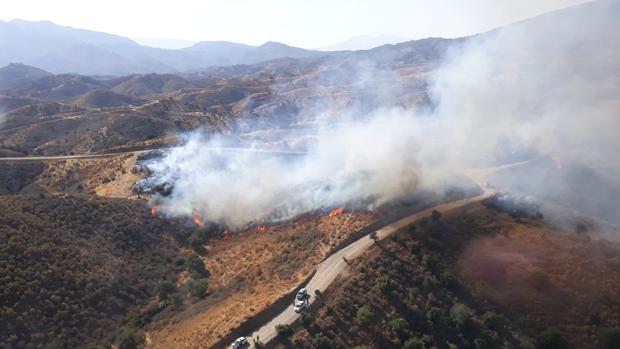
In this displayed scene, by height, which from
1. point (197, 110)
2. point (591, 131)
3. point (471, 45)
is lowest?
point (197, 110)

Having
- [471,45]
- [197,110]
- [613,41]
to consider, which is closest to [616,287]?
[471,45]

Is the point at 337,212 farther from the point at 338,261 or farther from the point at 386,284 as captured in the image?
the point at 386,284

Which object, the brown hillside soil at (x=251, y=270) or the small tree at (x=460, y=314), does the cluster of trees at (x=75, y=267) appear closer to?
the brown hillside soil at (x=251, y=270)

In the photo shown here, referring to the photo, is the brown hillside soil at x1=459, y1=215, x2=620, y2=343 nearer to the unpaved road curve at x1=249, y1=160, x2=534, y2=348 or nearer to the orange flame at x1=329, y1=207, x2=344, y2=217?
the unpaved road curve at x1=249, y1=160, x2=534, y2=348

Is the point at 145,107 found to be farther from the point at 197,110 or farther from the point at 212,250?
the point at 212,250

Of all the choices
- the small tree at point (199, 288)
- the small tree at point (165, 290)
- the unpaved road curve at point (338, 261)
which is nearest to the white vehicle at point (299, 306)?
the unpaved road curve at point (338, 261)

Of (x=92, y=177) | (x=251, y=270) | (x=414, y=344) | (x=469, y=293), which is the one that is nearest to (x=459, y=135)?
(x=469, y=293)
